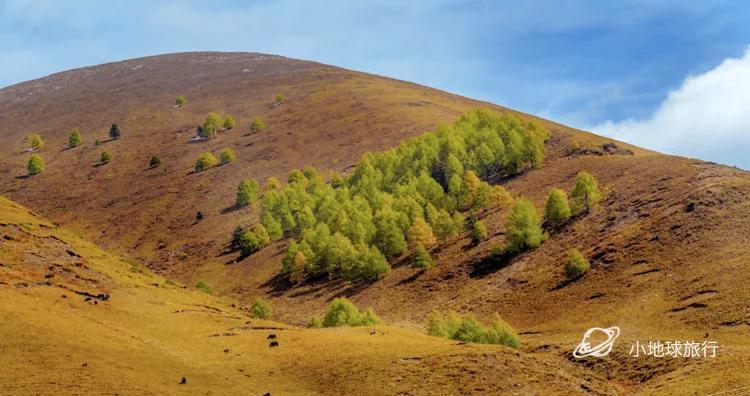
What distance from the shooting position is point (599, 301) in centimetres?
6556

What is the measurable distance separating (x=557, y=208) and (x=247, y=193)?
2611 inches

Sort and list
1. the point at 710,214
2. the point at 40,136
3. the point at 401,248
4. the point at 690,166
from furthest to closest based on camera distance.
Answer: the point at 40,136, the point at 401,248, the point at 690,166, the point at 710,214

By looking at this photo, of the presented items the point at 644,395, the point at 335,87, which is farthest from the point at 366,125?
the point at 644,395

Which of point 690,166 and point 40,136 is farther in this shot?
point 40,136

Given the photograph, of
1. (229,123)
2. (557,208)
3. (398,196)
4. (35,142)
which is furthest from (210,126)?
(557,208)

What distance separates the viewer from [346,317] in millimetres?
63312

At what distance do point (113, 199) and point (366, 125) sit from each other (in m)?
61.1

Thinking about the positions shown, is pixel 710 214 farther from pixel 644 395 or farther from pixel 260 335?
pixel 260 335

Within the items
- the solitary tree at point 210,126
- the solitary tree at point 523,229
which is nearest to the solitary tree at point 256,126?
the solitary tree at point 210,126

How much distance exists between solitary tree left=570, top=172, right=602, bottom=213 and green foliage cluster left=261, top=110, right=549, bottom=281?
45.9ft

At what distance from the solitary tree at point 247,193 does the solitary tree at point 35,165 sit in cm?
5953

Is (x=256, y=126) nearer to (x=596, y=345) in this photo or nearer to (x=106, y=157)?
(x=106, y=157)

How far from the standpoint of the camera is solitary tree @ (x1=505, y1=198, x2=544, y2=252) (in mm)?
83688

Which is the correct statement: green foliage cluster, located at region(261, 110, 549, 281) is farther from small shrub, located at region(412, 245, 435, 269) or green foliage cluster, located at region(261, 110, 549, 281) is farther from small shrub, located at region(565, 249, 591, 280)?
small shrub, located at region(565, 249, 591, 280)
